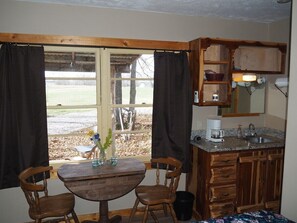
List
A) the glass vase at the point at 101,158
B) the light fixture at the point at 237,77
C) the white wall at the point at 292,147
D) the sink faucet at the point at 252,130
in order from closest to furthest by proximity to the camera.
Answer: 1. the white wall at the point at 292,147
2. the glass vase at the point at 101,158
3. the light fixture at the point at 237,77
4. the sink faucet at the point at 252,130

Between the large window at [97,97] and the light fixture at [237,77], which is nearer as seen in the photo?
the large window at [97,97]

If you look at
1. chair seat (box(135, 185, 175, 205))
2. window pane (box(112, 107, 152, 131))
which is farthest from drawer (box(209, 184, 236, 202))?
window pane (box(112, 107, 152, 131))

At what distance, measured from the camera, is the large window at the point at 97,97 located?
2.98 meters

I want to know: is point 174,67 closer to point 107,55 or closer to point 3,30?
point 107,55

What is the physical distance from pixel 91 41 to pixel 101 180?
158 centimetres

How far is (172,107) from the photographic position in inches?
124

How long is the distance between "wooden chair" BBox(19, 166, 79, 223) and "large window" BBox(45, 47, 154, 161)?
448 mm

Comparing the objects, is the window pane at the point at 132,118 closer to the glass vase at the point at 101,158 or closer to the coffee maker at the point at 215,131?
the glass vase at the point at 101,158

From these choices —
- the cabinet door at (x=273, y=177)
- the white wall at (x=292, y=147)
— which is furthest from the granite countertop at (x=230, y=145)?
→ the white wall at (x=292, y=147)

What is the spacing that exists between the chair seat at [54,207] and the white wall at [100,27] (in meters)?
0.36

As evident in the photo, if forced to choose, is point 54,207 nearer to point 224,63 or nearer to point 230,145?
point 230,145

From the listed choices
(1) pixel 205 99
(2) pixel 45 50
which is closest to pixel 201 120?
(1) pixel 205 99

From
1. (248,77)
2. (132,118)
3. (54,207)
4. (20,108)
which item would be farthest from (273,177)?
(20,108)

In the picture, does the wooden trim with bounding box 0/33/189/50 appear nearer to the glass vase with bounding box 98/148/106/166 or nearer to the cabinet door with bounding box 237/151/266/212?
the glass vase with bounding box 98/148/106/166
